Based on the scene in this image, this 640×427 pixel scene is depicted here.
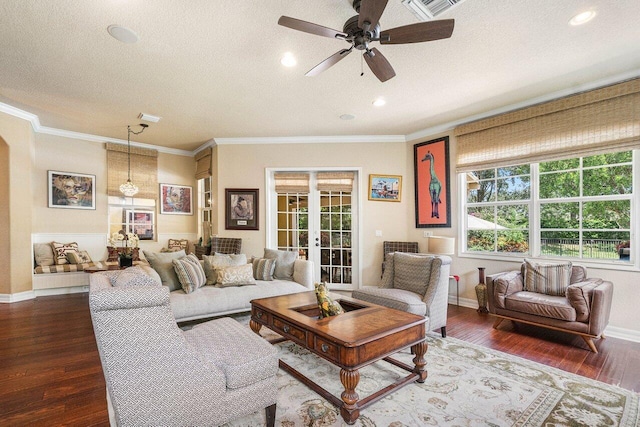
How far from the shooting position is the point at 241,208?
5.69 meters

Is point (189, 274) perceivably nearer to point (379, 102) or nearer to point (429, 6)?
point (379, 102)

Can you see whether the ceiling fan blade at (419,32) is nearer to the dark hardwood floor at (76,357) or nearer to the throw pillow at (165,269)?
the dark hardwood floor at (76,357)

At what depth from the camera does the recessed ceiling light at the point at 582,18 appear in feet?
7.63

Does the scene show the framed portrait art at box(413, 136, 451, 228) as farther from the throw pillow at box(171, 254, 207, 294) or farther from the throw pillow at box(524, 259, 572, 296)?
the throw pillow at box(171, 254, 207, 294)

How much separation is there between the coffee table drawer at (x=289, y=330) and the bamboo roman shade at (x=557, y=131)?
367 centimetres

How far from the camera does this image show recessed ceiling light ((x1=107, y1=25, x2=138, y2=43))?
2510mm

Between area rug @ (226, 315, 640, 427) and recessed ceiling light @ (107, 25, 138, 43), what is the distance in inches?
121

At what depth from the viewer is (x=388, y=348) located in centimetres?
209

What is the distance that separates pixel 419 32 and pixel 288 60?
1398mm

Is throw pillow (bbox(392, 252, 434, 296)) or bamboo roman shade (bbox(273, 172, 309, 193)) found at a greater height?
bamboo roman shade (bbox(273, 172, 309, 193))

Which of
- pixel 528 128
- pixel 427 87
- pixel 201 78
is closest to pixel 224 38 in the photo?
pixel 201 78

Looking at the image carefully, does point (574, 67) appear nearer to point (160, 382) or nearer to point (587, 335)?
point (587, 335)

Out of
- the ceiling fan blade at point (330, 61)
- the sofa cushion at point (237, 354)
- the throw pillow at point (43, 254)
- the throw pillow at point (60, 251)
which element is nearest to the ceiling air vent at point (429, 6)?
the ceiling fan blade at point (330, 61)


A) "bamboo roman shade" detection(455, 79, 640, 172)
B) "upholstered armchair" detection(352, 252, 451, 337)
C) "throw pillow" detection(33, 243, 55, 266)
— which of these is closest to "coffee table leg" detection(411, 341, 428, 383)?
"upholstered armchair" detection(352, 252, 451, 337)
